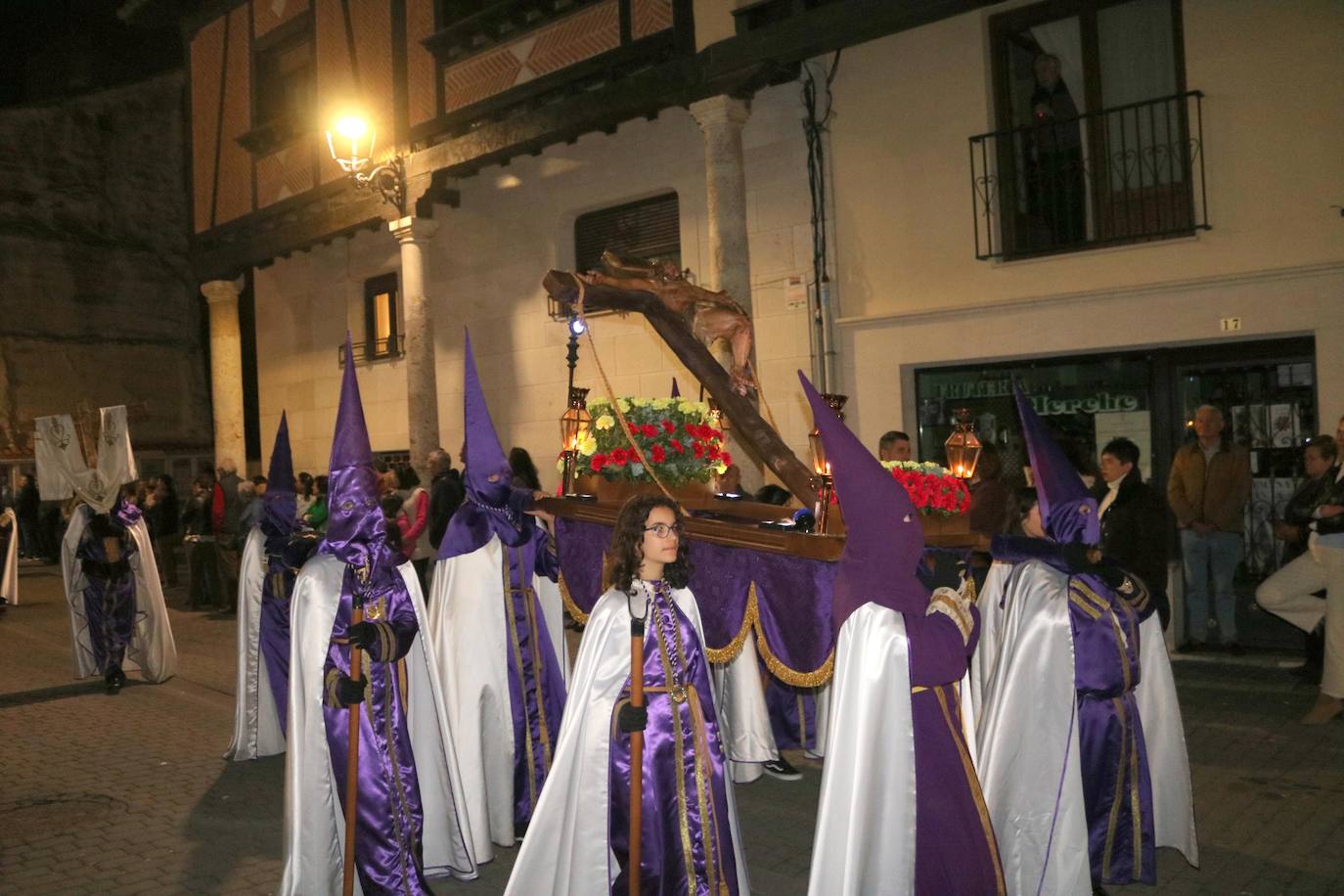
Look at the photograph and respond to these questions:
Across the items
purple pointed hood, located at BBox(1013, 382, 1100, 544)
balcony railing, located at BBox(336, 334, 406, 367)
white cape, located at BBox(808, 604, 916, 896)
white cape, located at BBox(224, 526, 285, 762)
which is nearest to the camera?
white cape, located at BBox(808, 604, 916, 896)

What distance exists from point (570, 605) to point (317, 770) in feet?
7.01

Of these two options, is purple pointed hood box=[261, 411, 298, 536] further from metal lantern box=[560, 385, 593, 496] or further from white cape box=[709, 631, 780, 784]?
white cape box=[709, 631, 780, 784]

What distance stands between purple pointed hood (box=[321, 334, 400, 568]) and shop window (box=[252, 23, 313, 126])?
45.8ft

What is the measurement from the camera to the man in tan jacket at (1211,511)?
9.15m

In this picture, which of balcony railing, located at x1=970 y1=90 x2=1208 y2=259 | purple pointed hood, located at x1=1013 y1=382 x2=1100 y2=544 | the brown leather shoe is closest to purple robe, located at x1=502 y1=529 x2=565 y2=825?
purple pointed hood, located at x1=1013 y1=382 x2=1100 y2=544

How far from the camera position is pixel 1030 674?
4586 millimetres

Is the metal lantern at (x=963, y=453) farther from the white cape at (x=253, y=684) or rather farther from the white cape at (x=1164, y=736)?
the white cape at (x=253, y=684)

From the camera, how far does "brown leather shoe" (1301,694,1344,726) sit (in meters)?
7.30

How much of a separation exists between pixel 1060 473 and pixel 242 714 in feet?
18.7

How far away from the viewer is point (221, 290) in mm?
19578

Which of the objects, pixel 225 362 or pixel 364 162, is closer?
pixel 364 162

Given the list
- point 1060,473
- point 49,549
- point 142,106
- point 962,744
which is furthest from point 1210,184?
point 142,106

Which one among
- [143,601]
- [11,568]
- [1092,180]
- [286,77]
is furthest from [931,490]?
[286,77]

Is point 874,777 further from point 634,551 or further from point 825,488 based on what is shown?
point 825,488
